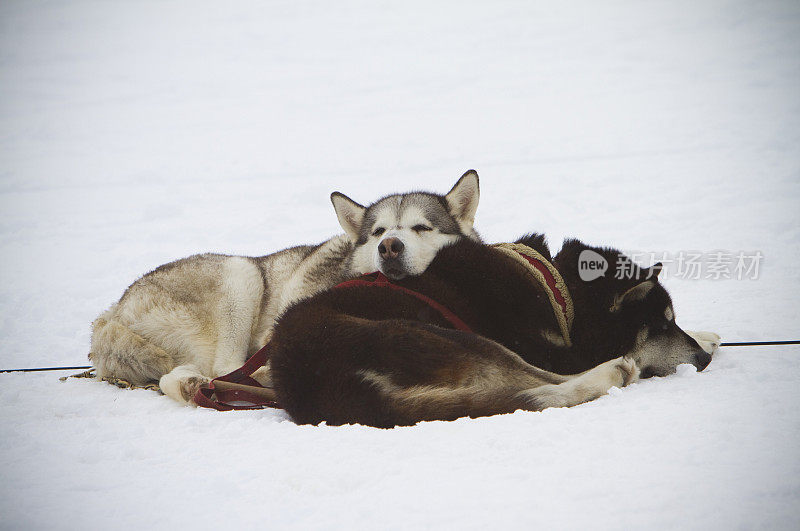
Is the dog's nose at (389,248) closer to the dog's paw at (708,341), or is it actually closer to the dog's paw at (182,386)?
the dog's paw at (182,386)

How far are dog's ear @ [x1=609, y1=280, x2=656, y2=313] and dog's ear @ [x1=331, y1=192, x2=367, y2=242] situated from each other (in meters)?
1.91

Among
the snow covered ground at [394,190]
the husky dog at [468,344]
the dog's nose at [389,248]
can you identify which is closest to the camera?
the snow covered ground at [394,190]

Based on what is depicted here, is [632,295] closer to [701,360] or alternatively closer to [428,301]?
[701,360]

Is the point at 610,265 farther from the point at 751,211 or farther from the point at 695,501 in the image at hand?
the point at 751,211

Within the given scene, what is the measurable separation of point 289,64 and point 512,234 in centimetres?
1095

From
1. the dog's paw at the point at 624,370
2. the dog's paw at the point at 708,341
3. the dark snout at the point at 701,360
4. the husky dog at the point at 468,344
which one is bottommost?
the dog's paw at the point at 708,341

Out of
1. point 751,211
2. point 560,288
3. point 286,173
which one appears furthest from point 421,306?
point 286,173

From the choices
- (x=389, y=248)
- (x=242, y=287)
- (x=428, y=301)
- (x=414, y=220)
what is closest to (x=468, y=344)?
(x=428, y=301)

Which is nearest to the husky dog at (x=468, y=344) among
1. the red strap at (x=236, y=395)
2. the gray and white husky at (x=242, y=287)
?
the red strap at (x=236, y=395)

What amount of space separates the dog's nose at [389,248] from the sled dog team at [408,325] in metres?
0.01

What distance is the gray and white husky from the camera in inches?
136

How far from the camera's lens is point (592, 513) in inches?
59.8

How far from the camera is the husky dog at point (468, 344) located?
6.87ft

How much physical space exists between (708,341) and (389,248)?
5.56ft
